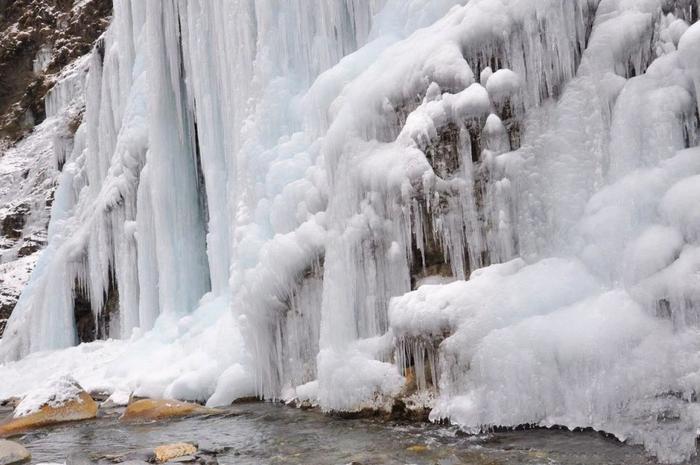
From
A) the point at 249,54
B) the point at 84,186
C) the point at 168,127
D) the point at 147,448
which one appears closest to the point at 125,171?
the point at 168,127

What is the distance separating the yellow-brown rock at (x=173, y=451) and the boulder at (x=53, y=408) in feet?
12.7

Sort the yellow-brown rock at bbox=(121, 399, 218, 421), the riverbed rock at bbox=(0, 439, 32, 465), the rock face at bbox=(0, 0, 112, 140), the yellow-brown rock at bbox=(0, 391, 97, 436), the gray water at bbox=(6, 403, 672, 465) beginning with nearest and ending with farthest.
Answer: the gray water at bbox=(6, 403, 672, 465) < the riverbed rock at bbox=(0, 439, 32, 465) < the yellow-brown rock at bbox=(121, 399, 218, 421) < the yellow-brown rock at bbox=(0, 391, 97, 436) < the rock face at bbox=(0, 0, 112, 140)

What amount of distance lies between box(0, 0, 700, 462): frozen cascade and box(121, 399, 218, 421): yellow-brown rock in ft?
1.57

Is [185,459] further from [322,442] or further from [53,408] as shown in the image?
[53,408]

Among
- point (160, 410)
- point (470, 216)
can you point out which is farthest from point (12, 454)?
point (470, 216)

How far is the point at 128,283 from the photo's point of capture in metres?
14.8

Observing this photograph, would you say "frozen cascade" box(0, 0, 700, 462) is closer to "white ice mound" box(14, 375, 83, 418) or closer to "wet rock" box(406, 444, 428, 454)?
"wet rock" box(406, 444, 428, 454)

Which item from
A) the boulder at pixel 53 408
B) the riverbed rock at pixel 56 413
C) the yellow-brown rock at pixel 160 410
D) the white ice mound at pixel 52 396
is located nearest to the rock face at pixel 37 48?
the white ice mound at pixel 52 396

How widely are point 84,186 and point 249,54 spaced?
10963 millimetres

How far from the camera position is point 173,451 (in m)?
5.75

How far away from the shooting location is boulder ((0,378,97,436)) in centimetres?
885

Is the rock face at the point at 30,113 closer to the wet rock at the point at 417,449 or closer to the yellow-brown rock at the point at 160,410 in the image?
the yellow-brown rock at the point at 160,410

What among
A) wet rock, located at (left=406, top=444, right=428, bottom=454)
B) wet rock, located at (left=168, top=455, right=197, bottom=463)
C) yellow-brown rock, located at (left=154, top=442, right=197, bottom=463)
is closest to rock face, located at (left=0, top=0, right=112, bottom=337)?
yellow-brown rock, located at (left=154, top=442, right=197, bottom=463)

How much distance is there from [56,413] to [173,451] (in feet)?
13.7
